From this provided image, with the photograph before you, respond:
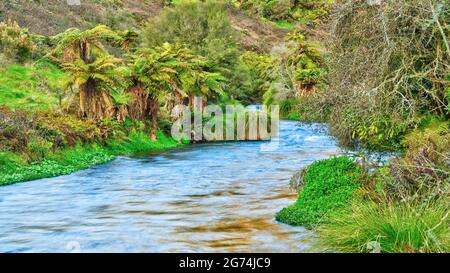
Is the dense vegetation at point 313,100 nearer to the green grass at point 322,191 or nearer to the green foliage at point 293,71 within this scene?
the green grass at point 322,191

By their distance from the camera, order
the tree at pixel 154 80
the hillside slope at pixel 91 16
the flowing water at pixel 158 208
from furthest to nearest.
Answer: the hillside slope at pixel 91 16
the tree at pixel 154 80
the flowing water at pixel 158 208

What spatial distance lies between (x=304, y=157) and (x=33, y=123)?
10440 mm

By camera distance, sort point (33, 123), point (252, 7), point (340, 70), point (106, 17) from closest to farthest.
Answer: point (340, 70) → point (33, 123) → point (106, 17) → point (252, 7)

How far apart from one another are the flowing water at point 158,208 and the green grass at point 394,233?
1.32 meters

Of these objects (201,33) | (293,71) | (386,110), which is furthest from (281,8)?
(386,110)

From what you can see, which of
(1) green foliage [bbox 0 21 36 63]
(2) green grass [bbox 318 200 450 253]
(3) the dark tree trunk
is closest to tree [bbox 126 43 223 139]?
(3) the dark tree trunk

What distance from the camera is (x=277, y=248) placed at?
1052 centimetres

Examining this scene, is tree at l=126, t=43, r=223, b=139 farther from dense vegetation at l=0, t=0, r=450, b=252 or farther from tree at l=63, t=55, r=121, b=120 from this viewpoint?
tree at l=63, t=55, r=121, b=120

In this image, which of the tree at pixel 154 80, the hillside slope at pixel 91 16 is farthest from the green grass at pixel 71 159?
the hillside slope at pixel 91 16

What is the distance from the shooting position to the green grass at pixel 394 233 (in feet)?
28.1

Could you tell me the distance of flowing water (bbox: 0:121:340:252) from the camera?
437 inches

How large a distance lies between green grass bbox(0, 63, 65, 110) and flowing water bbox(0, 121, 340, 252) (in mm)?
5440
